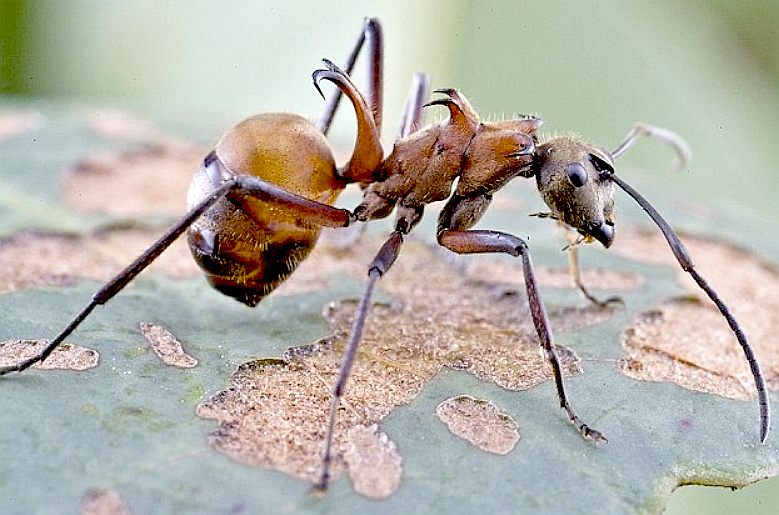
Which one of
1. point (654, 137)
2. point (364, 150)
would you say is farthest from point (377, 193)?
point (654, 137)

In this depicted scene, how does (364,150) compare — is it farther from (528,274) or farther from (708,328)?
(708,328)

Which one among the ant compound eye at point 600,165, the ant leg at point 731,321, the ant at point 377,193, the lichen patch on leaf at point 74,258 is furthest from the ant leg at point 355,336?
the lichen patch on leaf at point 74,258

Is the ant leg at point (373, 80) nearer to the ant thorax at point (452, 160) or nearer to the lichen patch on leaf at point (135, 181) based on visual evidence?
the ant thorax at point (452, 160)

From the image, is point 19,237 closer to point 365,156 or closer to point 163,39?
point 365,156

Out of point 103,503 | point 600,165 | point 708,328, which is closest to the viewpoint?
point 103,503

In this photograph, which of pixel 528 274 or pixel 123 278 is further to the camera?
pixel 528 274

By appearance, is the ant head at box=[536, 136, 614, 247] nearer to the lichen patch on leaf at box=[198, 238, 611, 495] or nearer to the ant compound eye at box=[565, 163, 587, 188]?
the ant compound eye at box=[565, 163, 587, 188]

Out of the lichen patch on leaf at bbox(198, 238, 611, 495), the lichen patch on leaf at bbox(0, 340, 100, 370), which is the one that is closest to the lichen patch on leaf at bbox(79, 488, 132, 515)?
the lichen patch on leaf at bbox(198, 238, 611, 495)
